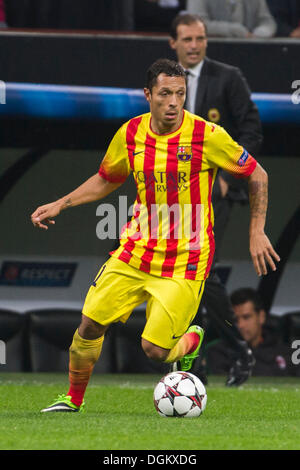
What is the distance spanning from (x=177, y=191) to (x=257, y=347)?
3.58 metres

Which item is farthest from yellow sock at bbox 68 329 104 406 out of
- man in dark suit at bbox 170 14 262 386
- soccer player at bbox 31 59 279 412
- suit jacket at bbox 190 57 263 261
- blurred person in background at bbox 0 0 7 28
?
blurred person in background at bbox 0 0 7 28

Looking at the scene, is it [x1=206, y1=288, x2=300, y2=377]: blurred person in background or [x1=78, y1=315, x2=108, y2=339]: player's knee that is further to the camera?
[x1=206, y1=288, x2=300, y2=377]: blurred person in background

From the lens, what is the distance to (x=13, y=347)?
919 centimetres

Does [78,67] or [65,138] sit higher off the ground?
[78,67]

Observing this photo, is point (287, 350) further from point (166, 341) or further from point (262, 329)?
point (166, 341)

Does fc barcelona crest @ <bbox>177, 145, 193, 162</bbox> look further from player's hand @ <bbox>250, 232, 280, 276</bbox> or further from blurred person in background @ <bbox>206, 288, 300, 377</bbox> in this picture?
blurred person in background @ <bbox>206, 288, 300, 377</bbox>

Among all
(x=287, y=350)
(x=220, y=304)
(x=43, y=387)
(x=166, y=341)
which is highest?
(x=166, y=341)

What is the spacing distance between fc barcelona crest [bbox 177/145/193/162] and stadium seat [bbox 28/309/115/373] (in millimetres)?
3913

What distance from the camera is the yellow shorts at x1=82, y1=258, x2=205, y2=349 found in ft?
18.2

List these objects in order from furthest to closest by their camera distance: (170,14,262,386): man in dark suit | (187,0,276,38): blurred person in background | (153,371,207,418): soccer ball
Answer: (187,0,276,38): blurred person in background, (170,14,262,386): man in dark suit, (153,371,207,418): soccer ball

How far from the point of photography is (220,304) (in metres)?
7.15

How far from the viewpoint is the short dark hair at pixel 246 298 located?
912cm
